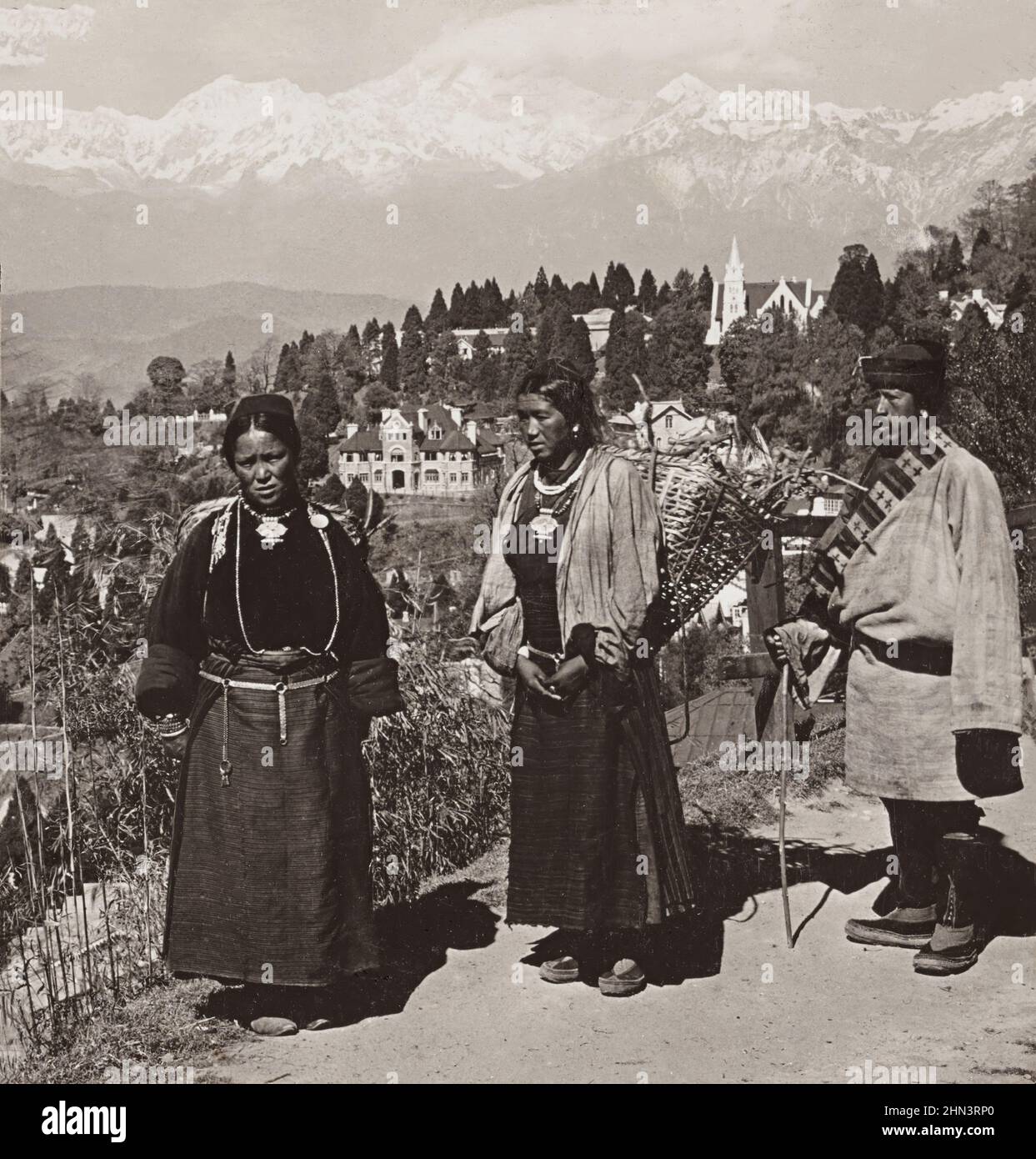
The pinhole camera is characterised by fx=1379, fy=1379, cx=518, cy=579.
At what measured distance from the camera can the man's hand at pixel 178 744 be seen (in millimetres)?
4363

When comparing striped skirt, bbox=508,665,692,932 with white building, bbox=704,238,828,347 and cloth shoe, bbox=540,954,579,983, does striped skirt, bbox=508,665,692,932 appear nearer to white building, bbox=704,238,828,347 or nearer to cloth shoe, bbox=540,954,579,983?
cloth shoe, bbox=540,954,579,983

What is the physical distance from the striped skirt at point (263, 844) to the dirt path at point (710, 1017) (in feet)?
0.88

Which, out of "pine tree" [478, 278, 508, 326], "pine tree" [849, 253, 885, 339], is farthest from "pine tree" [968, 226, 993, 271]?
"pine tree" [478, 278, 508, 326]

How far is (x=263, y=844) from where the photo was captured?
14.0ft

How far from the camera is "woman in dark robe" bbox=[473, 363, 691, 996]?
459 centimetres

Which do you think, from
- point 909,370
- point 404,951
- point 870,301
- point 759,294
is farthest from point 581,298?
point 404,951

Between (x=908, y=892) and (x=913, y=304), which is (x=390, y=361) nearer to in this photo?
(x=913, y=304)

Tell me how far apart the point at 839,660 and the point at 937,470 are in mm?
892

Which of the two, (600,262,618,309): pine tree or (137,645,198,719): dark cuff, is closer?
(137,645,198,719): dark cuff

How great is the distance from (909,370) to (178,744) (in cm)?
276

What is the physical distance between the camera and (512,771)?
4.84 m

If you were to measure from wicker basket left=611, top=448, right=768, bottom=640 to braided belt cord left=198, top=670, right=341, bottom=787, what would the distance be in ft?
5.06

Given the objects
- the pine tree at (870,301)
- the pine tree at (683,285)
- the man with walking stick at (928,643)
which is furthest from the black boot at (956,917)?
the pine tree at (683,285)

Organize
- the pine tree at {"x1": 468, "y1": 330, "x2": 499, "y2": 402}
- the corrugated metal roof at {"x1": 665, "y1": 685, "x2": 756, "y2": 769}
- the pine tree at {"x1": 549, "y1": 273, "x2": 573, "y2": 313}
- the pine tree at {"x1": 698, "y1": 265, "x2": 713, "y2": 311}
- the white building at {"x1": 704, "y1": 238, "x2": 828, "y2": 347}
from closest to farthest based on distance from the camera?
the corrugated metal roof at {"x1": 665, "y1": 685, "x2": 756, "y2": 769} < the pine tree at {"x1": 468, "y1": 330, "x2": 499, "y2": 402} < the white building at {"x1": 704, "y1": 238, "x2": 828, "y2": 347} < the pine tree at {"x1": 549, "y1": 273, "x2": 573, "y2": 313} < the pine tree at {"x1": 698, "y1": 265, "x2": 713, "y2": 311}
